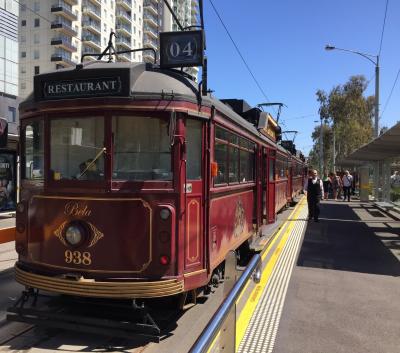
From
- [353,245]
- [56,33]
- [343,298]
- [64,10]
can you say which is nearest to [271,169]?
[353,245]

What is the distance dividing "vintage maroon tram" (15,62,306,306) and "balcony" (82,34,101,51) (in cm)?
8452

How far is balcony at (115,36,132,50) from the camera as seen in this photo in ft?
301

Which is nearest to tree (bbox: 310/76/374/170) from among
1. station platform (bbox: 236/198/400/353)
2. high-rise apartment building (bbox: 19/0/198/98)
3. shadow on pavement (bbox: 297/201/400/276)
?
high-rise apartment building (bbox: 19/0/198/98)

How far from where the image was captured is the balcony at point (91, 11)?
275ft

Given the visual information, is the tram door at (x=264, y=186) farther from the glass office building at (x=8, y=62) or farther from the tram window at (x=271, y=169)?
the glass office building at (x=8, y=62)

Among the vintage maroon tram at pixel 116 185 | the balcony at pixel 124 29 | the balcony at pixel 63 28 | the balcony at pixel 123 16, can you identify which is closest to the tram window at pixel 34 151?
the vintage maroon tram at pixel 116 185

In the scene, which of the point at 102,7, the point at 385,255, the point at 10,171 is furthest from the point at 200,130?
the point at 102,7

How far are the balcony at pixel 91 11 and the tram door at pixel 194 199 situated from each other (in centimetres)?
8512

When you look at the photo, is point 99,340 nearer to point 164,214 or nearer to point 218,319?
point 164,214

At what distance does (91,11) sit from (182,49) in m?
85.6

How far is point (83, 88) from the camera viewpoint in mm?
5121

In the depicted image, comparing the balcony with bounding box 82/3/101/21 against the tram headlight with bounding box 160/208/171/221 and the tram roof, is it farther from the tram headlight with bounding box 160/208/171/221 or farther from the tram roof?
the tram headlight with bounding box 160/208/171/221

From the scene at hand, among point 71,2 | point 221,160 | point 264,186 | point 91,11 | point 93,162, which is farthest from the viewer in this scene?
point 91,11

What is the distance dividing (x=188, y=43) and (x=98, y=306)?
3.19 metres
